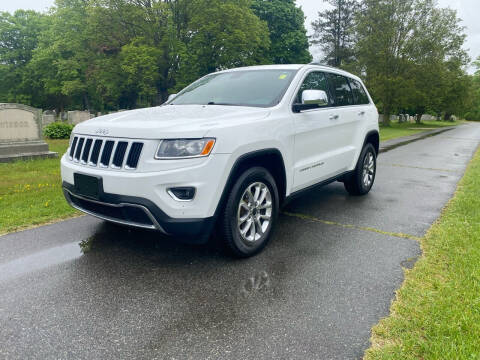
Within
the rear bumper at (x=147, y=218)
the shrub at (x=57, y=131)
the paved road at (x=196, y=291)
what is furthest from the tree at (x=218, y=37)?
the rear bumper at (x=147, y=218)

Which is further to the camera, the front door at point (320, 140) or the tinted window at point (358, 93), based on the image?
the tinted window at point (358, 93)

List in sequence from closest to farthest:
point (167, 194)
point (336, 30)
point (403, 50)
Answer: point (167, 194), point (403, 50), point (336, 30)

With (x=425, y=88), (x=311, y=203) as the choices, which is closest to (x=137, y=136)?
(x=311, y=203)

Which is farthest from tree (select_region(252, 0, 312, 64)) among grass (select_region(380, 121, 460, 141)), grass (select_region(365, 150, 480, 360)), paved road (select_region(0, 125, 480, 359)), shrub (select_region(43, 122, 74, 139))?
grass (select_region(365, 150, 480, 360))

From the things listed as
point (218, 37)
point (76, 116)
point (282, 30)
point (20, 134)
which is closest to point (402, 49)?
point (282, 30)

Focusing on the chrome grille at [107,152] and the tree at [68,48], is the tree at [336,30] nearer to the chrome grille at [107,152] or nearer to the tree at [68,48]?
the tree at [68,48]

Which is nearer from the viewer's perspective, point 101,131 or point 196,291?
point 196,291

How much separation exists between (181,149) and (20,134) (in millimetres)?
8617

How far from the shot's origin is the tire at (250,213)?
3.22 metres

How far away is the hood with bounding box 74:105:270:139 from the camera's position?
2.95 metres

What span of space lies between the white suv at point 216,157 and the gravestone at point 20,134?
6.73 m

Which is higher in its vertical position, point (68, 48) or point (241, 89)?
point (68, 48)

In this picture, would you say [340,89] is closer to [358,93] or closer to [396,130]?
[358,93]

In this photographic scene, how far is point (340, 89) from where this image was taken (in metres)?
5.22
